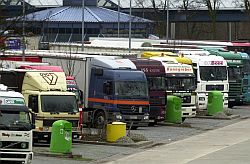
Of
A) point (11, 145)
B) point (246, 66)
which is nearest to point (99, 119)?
point (11, 145)

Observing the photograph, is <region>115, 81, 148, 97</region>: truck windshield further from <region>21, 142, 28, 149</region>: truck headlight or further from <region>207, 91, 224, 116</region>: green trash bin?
<region>21, 142, 28, 149</region>: truck headlight

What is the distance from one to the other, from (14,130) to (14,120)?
0.61 meters

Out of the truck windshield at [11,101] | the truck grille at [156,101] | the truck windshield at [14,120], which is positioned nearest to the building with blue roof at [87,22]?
the truck grille at [156,101]

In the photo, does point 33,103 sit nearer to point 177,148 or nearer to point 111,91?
point 177,148

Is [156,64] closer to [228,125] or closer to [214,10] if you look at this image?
[228,125]

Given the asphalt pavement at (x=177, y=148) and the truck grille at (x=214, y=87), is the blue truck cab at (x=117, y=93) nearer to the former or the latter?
the asphalt pavement at (x=177, y=148)

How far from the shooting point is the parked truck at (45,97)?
3262 centimetres

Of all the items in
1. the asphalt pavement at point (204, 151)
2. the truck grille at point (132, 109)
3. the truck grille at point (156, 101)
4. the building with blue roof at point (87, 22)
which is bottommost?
the asphalt pavement at point (204, 151)

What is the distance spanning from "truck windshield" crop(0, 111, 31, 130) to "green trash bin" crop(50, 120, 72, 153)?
3.61m

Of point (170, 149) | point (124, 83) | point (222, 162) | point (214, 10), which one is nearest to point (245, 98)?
point (124, 83)

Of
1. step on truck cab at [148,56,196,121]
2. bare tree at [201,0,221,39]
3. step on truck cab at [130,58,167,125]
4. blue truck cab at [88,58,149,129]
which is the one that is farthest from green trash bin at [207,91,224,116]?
bare tree at [201,0,221,39]

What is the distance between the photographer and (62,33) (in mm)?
97688

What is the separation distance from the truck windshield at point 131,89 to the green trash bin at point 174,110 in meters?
4.05

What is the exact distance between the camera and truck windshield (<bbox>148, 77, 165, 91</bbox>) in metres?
42.6
